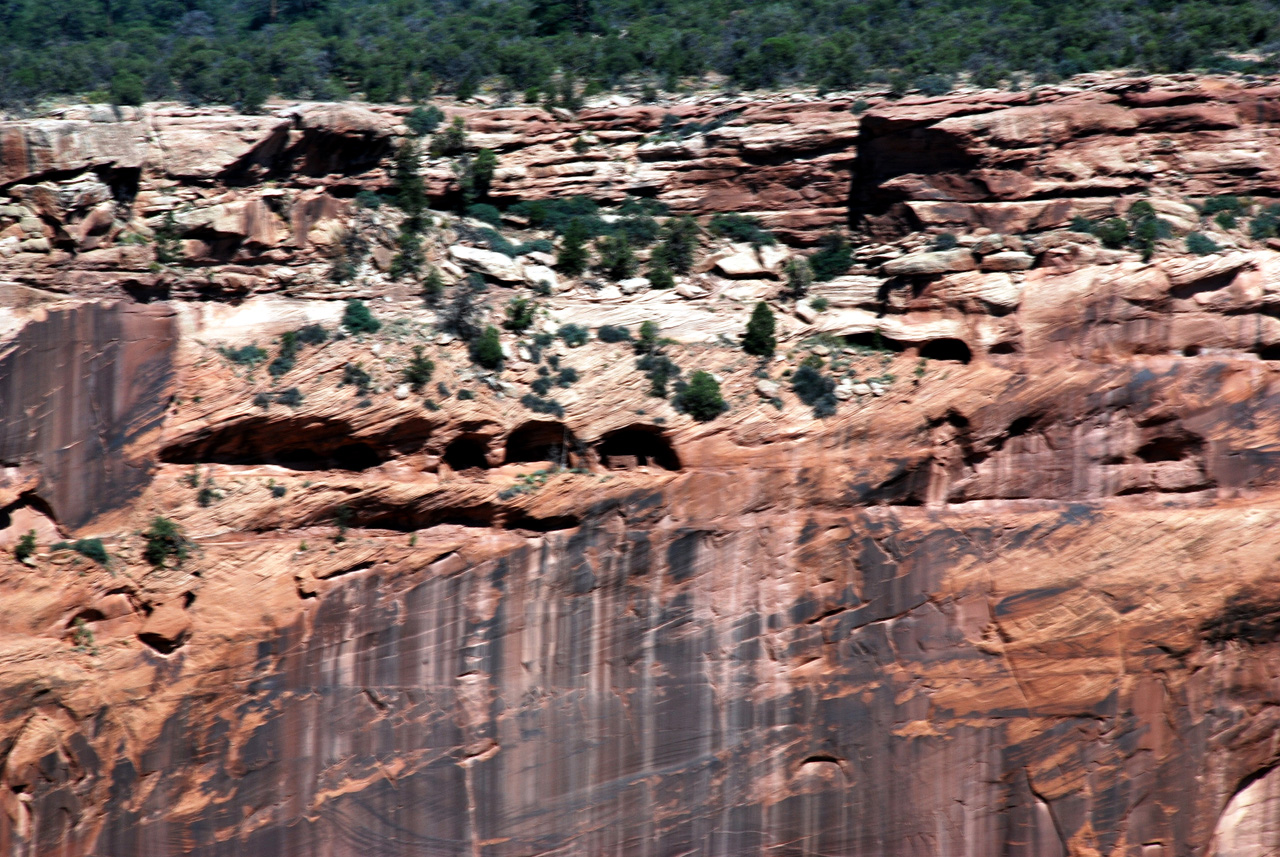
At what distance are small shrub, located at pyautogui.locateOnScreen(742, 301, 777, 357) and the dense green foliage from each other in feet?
36.4

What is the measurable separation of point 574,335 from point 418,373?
4036 mm

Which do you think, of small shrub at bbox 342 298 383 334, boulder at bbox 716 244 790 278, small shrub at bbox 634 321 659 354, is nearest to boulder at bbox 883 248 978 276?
boulder at bbox 716 244 790 278

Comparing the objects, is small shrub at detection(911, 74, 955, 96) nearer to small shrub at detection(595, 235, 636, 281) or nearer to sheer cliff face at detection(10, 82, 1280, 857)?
sheer cliff face at detection(10, 82, 1280, 857)

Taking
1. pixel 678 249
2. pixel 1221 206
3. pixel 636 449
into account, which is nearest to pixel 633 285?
pixel 678 249

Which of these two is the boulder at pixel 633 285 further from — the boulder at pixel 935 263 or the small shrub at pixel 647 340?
the boulder at pixel 935 263

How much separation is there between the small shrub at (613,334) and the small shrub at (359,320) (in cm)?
511

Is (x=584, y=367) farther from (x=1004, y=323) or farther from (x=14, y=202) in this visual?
(x=14, y=202)

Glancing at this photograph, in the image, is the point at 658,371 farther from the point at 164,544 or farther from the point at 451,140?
the point at 164,544

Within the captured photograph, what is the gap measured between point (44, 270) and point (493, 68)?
1755 centimetres

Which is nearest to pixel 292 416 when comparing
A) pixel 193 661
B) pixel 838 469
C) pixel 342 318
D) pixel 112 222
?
pixel 342 318

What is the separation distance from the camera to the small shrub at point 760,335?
94.1 feet

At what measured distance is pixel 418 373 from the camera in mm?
26484

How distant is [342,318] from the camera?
27.6 metres

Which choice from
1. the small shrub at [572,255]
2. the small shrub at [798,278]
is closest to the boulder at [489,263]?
the small shrub at [572,255]
